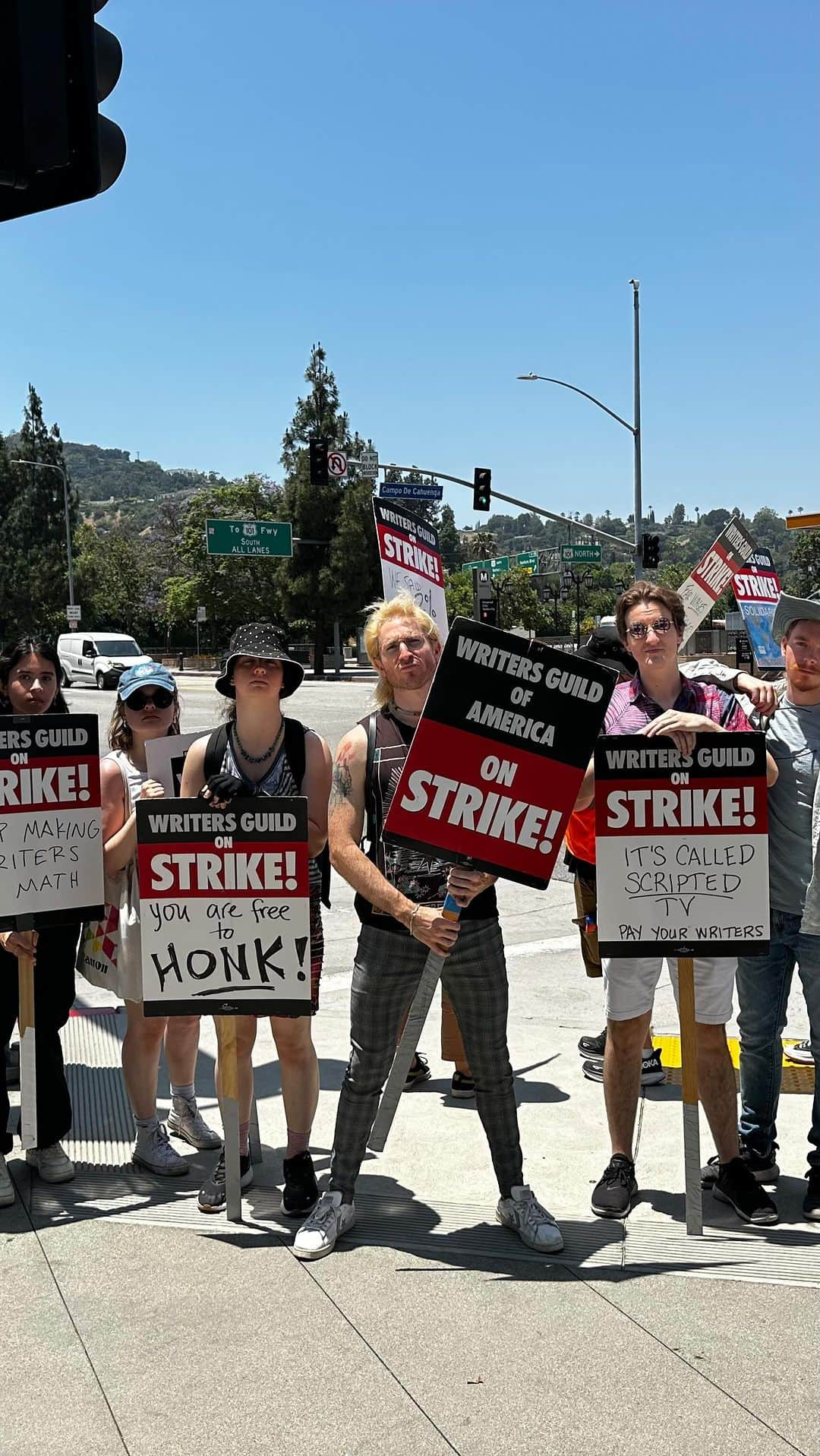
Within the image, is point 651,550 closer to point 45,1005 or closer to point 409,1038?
point 45,1005

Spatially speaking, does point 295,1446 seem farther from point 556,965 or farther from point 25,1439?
point 556,965

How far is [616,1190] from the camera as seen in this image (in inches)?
161

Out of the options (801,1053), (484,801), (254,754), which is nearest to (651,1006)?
(484,801)

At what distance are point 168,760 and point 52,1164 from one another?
148 cm

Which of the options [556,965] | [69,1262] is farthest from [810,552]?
[69,1262]

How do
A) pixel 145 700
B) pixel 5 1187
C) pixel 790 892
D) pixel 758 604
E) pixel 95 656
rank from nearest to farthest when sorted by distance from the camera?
1. pixel 790 892
2. pixel 5 1187
3. pixel 145 700
4. pixel 758 604
5. pixel 95 656

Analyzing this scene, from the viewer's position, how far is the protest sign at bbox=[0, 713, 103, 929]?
4207 mm

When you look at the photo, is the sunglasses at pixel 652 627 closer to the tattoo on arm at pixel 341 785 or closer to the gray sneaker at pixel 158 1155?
the tattoo on arm at pixel 341 785

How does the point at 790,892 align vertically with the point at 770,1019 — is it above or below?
above

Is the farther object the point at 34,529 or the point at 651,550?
the point at 34,529

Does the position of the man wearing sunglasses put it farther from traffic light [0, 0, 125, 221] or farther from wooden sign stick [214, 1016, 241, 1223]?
traffic light [0, 0, 125, 221]

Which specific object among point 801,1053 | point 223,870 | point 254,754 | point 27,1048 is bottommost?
point 801,1053

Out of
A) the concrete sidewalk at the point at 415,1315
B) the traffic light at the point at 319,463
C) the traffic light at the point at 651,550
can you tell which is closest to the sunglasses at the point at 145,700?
the concrete sidewalk at the point at 415,1315

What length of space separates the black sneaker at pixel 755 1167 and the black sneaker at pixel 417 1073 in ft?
4.90
